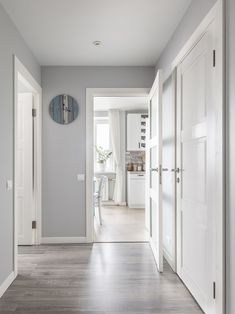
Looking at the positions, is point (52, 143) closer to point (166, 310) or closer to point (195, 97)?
point (195, 97)

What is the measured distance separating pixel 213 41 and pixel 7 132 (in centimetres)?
197

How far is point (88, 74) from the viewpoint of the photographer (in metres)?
4.14

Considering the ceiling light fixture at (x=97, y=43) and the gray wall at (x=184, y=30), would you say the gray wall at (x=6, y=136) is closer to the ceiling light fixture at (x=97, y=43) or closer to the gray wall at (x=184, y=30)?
the ceiling light fixture at (x=97, y=43)

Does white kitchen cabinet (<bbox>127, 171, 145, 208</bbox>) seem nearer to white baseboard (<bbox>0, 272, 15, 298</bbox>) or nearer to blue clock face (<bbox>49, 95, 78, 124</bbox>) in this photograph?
blue clock face (<bbox>49, 95, 78, 124</bbox>)

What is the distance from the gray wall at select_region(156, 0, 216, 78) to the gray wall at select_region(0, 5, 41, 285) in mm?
1716

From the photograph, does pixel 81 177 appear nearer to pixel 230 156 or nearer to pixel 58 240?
pixel 58 240

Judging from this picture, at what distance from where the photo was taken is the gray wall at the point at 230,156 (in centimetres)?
167

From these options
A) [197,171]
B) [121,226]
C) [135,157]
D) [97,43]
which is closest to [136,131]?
[135,157]

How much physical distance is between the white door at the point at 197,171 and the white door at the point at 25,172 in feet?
7.20

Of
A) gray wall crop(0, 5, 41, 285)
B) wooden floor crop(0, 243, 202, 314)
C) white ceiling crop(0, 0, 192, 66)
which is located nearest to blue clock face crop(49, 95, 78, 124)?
white ceiling crop(0, 0, 192, 66)

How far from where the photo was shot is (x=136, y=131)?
24.3ft

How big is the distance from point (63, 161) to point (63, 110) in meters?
0.76

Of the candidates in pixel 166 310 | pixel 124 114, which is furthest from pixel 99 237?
pixel 124 114

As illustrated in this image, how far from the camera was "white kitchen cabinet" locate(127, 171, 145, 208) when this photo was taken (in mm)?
6953
